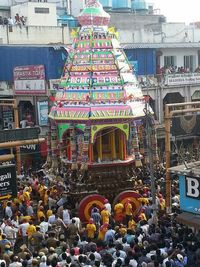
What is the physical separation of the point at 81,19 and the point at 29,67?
343 inches

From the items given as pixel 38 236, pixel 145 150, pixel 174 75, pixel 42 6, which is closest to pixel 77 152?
pixel 145 150

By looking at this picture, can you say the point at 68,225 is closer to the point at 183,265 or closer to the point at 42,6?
the point at 183,265

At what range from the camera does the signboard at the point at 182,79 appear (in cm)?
3028

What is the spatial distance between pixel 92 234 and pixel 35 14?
2454 cm

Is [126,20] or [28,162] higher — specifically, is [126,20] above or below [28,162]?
above

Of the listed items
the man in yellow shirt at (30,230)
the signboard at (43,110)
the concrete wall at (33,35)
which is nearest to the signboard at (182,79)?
the concrete wall at (33,35)

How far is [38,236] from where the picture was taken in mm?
13375

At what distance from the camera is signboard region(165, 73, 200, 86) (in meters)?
30.3

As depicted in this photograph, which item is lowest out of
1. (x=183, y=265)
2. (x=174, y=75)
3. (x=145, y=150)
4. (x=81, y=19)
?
(x=183, y=265)

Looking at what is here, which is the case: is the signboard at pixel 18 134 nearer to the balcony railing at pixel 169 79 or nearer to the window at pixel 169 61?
the balcony railing at pixel 169 79

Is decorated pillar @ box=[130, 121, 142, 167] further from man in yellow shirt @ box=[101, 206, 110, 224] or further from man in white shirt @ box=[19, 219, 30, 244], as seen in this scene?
man in white shirt @ box=[19, 219, 30, 244]

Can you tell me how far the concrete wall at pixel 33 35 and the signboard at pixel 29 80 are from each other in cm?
505

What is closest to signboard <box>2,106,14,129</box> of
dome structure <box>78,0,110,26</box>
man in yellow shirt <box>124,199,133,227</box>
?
dome structure <box>78,0,110,26</box>

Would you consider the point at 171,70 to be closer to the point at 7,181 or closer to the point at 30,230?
the point at 30,230
